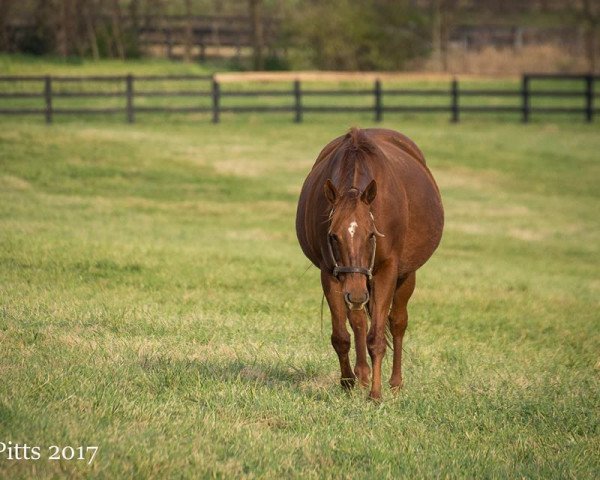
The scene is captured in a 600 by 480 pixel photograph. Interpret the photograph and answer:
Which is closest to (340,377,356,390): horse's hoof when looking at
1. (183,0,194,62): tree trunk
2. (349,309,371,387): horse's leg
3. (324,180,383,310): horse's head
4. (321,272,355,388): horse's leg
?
(321,272,355,388): horse's leg

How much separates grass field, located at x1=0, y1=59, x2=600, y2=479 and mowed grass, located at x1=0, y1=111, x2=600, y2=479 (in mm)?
29

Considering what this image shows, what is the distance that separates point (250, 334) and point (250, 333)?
0.08 metres

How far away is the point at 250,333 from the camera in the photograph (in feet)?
33.5

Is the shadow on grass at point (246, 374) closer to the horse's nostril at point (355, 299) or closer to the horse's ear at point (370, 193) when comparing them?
the horse's nostril at point (355, 299)

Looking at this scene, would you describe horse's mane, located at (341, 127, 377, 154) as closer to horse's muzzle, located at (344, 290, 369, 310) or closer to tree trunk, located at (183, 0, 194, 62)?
horse's muzzle, located at (344, 290, 369, 310)

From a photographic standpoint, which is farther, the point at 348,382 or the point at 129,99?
the point at 129,99

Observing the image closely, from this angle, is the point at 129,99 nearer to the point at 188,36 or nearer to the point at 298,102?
the point at 298,102

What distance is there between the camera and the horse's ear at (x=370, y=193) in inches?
279

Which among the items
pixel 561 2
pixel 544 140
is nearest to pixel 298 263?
pixel 544 140

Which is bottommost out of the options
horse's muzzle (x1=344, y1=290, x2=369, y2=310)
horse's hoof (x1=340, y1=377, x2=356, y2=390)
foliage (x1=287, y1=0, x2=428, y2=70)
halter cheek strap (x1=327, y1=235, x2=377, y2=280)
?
horse's hoof (x1=340, y1=377, x2=356, y2=390)

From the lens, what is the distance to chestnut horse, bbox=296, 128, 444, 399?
700 centimetres

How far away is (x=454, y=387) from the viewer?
27.5ft

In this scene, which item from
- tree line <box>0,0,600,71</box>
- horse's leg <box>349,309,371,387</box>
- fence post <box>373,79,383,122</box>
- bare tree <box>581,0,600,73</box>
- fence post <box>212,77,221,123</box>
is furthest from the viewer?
bare tree <box>581,0,600,73</box>

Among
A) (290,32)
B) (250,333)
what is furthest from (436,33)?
(250,333)
